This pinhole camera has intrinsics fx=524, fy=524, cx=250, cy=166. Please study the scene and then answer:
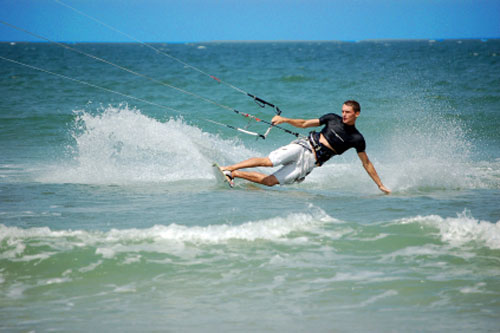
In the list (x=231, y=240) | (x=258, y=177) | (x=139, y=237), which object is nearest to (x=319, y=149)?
(x=258, y=177)

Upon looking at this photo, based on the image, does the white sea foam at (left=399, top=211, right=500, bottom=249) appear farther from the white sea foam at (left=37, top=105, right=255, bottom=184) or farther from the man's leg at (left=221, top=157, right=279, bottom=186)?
the white sea foam at (left=37, top=105, right=255, bottom=184)

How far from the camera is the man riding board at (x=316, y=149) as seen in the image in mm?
8008

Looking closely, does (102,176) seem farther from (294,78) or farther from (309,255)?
(294,78)

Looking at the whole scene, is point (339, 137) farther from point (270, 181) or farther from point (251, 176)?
point (251, 176)

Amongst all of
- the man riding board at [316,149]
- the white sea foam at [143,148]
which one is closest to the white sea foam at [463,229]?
the man riding board at [316,149]

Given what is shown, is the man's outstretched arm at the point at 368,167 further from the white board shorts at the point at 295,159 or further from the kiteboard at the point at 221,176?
the kiteboard at the point at 221,176

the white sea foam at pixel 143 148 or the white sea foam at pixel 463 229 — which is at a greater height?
the white sea foam at pixel 143 148

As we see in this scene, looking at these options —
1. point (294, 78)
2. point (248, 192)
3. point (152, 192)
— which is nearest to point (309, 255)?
point (248, 192)

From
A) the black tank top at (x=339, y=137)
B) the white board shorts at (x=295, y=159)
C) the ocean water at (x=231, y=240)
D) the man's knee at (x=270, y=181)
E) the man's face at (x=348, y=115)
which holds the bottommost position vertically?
the ocean water at (x=231, y=240)

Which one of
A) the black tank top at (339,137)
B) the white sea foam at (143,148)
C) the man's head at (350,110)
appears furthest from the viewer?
the white sea foam at (143,148)

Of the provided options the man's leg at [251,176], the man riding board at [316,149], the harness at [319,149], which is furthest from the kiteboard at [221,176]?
the harness at [319,149]

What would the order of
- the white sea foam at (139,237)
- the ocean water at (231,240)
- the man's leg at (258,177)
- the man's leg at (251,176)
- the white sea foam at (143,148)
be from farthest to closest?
the white sea foam at (143,148) → the man's leg at (258,177) → the man's leg at (251,176) → the white sea foam at (139,237) → the ocean water at (231,240)

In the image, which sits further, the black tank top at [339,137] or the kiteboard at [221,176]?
the kiteboard at [221,176]

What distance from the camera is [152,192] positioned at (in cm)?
856
